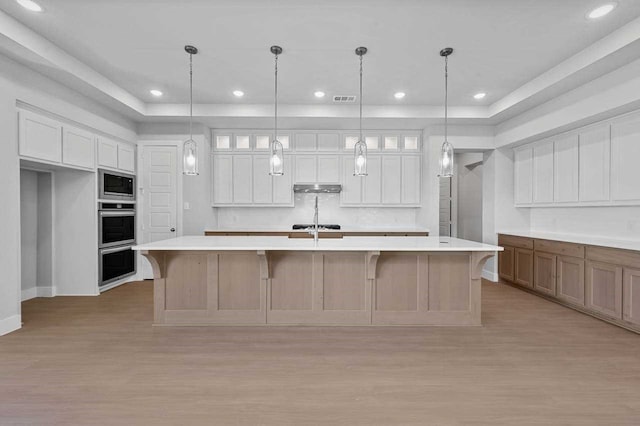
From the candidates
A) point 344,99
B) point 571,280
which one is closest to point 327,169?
point 344,99

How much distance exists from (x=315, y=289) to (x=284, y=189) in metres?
2.82

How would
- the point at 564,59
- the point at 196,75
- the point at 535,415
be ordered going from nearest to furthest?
the point at 535,415 → the point at 564,59 → the point at 196,75

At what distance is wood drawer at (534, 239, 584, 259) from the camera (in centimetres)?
394

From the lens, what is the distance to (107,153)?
489cm

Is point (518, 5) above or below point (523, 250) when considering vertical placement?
above

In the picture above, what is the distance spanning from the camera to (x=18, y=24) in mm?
2973

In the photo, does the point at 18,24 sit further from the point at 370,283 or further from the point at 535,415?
the point at 535,415

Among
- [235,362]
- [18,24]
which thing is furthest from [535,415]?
[18,24]

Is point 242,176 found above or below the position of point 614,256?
above

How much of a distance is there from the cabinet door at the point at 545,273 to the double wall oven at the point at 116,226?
6.29 metres

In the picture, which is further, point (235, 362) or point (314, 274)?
point (314, 274)

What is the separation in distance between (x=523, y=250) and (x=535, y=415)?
3.54 meters

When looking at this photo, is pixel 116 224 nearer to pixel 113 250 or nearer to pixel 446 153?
pixel 113 250

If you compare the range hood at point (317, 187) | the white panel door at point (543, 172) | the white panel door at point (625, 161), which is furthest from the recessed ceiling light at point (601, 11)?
the range hood at point (317, 187)
